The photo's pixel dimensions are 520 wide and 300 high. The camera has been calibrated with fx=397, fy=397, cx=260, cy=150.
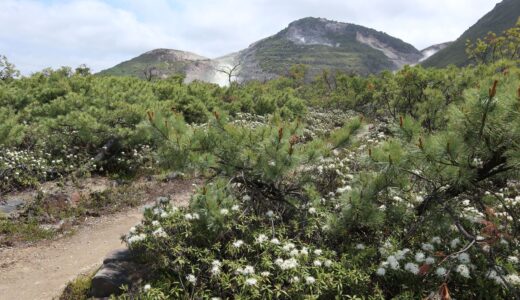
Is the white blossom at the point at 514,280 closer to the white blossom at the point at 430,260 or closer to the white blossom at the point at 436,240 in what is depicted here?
the white blossom at the point at 430,260

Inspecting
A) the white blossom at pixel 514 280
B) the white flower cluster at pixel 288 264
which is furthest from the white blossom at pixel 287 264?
the white blossom at pixel 514 280

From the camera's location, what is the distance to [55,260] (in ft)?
29.8

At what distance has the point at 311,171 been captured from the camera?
7.67 meters

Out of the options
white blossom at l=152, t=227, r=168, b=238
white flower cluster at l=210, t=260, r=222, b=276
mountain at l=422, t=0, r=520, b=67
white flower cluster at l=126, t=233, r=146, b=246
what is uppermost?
mountain at l=422, t=0, r=520, b=67

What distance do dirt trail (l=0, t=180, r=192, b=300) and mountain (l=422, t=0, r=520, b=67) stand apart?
13385 cm

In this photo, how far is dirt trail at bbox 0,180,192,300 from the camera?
786 cm

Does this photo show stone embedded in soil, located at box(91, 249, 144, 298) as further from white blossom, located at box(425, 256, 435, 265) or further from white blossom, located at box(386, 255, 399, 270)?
white blossom, located at box(425, 256, 435, 265)

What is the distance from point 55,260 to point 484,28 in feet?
575

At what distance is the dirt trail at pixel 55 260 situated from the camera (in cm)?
786

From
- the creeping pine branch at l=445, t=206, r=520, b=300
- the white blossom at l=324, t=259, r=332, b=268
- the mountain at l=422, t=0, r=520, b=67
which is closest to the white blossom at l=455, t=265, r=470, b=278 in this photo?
the creeping pine branch at l=445, t=206, r=520, b=300

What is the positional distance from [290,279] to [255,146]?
238cm

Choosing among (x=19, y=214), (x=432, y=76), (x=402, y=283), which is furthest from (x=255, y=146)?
(x=432, y=76)

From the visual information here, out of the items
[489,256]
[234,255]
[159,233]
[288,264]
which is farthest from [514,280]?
[159,233]

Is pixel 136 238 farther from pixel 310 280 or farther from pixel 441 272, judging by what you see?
pixel 441 272
